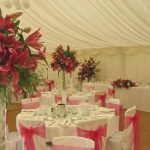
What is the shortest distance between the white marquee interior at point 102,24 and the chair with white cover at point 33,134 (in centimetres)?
220

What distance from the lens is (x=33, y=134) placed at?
3.80m

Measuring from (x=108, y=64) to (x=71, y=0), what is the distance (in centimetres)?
638

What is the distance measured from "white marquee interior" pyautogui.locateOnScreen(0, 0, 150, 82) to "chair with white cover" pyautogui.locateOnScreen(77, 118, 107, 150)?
2.22m

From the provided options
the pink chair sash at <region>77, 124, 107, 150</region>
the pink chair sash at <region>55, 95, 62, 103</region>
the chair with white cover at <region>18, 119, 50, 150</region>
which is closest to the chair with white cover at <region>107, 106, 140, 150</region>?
the pink chair sash at <region>77, 124, 107, 150</region>

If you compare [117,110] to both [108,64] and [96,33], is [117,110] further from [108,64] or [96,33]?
[108,64]

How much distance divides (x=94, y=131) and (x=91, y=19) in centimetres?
370

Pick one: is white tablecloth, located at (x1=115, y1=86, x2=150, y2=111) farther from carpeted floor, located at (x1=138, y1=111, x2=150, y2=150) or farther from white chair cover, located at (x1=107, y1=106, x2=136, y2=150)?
white chair cover, located at (x1=107, y1=106, x2=136, y2=150)

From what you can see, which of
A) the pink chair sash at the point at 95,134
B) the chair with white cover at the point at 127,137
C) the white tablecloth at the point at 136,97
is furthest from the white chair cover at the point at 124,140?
the white tablecloth at the point at 136,97

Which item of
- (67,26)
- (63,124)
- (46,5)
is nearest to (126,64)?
(67,26)

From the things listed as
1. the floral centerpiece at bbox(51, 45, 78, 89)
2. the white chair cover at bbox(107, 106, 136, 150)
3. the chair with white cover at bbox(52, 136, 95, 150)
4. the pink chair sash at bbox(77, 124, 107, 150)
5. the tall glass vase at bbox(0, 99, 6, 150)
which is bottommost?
the white chair cover at bbox(107, 106, 136, 150)

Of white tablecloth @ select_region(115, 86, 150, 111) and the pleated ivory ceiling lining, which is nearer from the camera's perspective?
the pleated ivory ceiling lining

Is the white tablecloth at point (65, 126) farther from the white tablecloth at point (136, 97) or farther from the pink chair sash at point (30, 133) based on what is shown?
the white tablecloth at point (136, 97)

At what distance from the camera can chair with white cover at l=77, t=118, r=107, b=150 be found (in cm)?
359

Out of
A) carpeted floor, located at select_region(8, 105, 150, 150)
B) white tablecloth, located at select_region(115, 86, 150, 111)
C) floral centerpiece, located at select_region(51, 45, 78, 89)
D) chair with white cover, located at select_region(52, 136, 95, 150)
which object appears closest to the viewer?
chair with white cover, located at select_region(52, 136, 95, 150)
